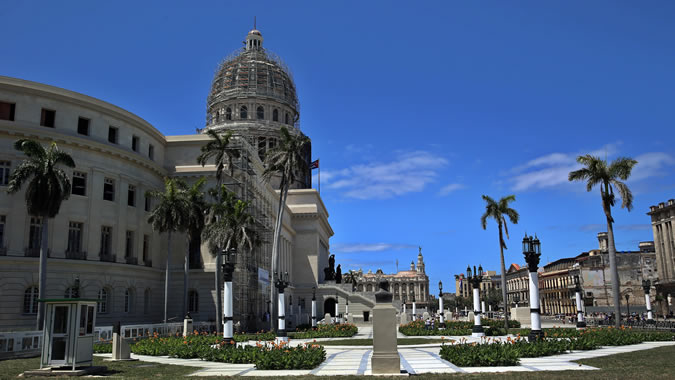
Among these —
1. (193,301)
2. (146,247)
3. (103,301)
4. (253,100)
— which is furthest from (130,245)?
(253,100)

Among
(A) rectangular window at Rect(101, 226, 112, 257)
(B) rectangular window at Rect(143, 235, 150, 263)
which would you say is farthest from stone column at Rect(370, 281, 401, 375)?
(B) rectangular window at Rect(143, 235, 150, 263)

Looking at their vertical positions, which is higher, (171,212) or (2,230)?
(171,212)

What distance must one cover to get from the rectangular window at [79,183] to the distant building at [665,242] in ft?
277

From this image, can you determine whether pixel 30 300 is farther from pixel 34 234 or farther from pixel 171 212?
pixel 171 212

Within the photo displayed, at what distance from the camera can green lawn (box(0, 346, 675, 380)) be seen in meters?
15.4

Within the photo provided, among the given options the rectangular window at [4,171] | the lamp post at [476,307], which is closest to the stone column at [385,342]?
the lamp post at [476,307]

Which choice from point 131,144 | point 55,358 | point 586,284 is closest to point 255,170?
point 131,144

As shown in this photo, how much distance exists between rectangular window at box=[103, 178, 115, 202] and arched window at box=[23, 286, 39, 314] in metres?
9.75

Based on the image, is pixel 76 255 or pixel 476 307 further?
pixel 76 255

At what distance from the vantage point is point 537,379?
14805 mm

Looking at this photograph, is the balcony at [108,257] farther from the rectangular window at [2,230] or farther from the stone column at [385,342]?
the stone column at [385,342]

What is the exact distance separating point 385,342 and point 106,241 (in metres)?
37.3

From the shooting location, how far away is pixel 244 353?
21812 millimetres

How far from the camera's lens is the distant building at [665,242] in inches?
3447
